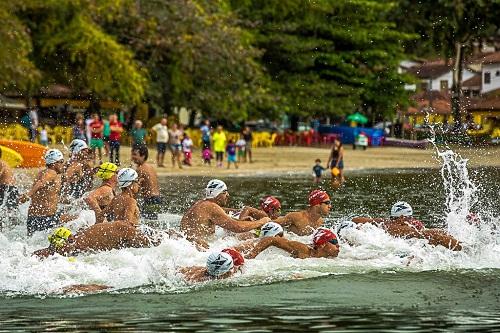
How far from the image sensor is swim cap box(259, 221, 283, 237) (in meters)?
20.1

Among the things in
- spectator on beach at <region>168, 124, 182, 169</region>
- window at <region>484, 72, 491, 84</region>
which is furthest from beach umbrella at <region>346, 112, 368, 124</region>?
window at <region>484, 72, 491, 84</region>

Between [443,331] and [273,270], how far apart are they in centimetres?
479

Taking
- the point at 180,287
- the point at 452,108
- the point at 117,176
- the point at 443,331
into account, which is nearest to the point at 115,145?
the point at 117,176

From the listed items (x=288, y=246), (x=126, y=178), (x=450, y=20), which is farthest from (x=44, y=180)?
(x=450, y=20)

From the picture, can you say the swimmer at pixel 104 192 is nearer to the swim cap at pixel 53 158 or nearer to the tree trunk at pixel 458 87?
the swim cap at pixel 53 158

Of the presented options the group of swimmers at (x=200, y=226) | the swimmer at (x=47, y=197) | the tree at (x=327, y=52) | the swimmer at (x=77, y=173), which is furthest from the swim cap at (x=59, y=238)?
the tree at (x=327, y=52)

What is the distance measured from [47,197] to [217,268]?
4.55m

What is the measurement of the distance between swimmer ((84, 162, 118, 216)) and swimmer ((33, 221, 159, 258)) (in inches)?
69.6

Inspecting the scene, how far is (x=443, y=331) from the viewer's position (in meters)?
15.2

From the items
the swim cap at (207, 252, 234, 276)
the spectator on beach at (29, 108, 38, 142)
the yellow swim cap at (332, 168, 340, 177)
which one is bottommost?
the swim cap at (207, 252, 234, 276)

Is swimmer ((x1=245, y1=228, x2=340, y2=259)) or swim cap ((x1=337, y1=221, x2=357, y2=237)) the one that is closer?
swimmer ((x1=245, y1=228, x2=340, y2=259))

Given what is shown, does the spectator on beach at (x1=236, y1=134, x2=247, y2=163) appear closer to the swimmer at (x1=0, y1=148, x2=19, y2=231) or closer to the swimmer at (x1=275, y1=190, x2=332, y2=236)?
the swimmer at (x1=0, y1=148, x2=19, y2=231)

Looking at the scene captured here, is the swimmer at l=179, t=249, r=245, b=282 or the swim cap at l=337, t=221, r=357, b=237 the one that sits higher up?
the swim cap at l=337, t=221, r=357, b=237

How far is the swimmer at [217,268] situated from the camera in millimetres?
18078
